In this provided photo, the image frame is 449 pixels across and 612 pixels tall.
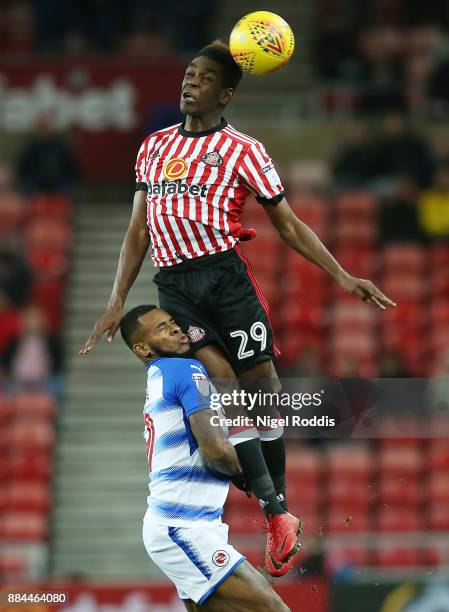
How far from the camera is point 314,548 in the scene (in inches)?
469

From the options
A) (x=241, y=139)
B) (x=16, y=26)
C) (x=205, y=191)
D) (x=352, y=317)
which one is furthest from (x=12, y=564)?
(x=16, y=26)

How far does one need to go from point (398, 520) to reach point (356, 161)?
4.71 meters

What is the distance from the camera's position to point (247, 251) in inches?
623

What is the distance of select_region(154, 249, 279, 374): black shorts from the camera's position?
751 cm

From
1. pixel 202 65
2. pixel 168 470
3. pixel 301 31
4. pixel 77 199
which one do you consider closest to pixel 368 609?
pixel 168 470

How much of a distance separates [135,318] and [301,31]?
1187cm

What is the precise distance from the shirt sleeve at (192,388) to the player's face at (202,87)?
1250 millimetres

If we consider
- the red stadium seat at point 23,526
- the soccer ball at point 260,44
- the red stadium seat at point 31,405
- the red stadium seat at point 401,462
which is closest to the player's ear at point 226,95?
the soccer ball at point 260,44

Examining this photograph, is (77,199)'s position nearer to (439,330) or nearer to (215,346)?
(439,330)

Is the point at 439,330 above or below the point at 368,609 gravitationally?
above

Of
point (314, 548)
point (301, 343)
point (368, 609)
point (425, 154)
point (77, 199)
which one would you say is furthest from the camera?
point (77, 199)

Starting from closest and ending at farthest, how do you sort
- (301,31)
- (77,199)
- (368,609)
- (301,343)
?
(368,609), (301,343), (77,199), (301,31)

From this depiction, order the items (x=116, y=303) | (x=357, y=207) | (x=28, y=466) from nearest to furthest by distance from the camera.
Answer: (x=116, y=303) → (x=28, y=466) → (x=357, y=207)

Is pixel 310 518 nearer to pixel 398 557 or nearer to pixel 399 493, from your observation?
pixel 399 493
